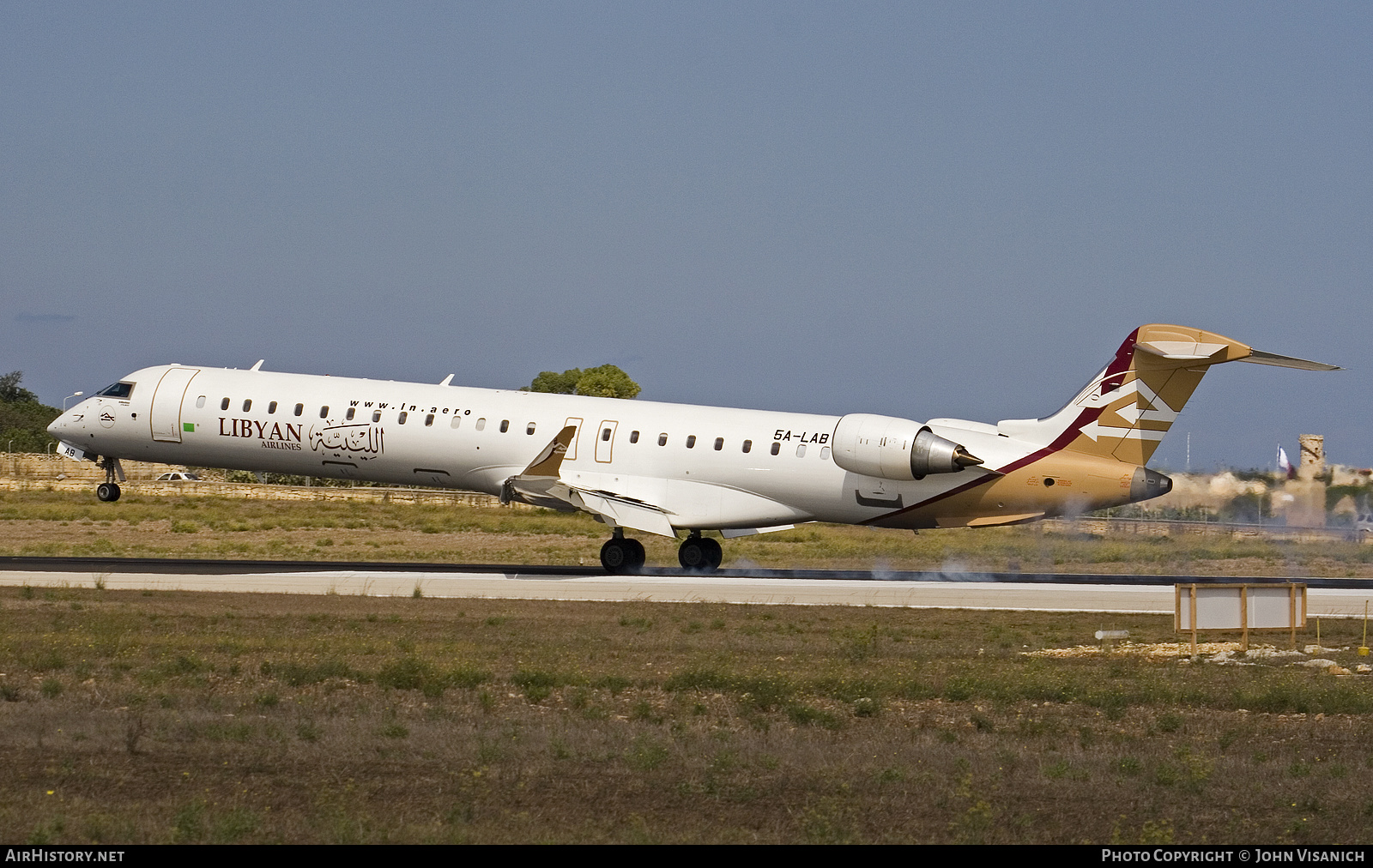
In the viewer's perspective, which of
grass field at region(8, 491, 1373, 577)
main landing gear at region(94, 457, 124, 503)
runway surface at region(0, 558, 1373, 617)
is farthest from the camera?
grass field at region(8, 491, 1373, 577)

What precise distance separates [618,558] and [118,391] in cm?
1368

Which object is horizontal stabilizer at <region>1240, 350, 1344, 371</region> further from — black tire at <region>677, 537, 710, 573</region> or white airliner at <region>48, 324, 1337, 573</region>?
black tire at <region>677, 537, 710, 573</region>

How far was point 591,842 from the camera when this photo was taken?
10.1 meters

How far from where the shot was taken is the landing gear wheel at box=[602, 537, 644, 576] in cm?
3481

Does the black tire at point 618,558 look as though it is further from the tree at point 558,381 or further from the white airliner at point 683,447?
the tree at point 558,381

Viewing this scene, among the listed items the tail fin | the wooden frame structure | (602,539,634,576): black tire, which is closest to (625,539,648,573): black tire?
(602,539,634,576): black tire

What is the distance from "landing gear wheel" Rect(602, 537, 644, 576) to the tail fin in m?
9.79

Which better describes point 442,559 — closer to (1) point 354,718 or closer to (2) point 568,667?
(2) point 568,667

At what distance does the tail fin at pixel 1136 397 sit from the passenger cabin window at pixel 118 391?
22496mm

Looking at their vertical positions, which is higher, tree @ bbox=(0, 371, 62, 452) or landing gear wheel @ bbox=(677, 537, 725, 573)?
tree @ bbox=(0, 371, 62, 452)

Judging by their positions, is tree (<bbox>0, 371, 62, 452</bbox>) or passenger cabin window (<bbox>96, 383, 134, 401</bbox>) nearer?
passenger cabin window (<bbox>96, 383, 134, 401</bbox>)

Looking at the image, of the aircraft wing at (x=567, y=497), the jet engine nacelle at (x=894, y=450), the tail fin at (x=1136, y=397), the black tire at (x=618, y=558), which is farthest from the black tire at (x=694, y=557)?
the tail fin at (x=1136, y=397)

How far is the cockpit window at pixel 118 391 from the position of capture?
3669 centimetres
